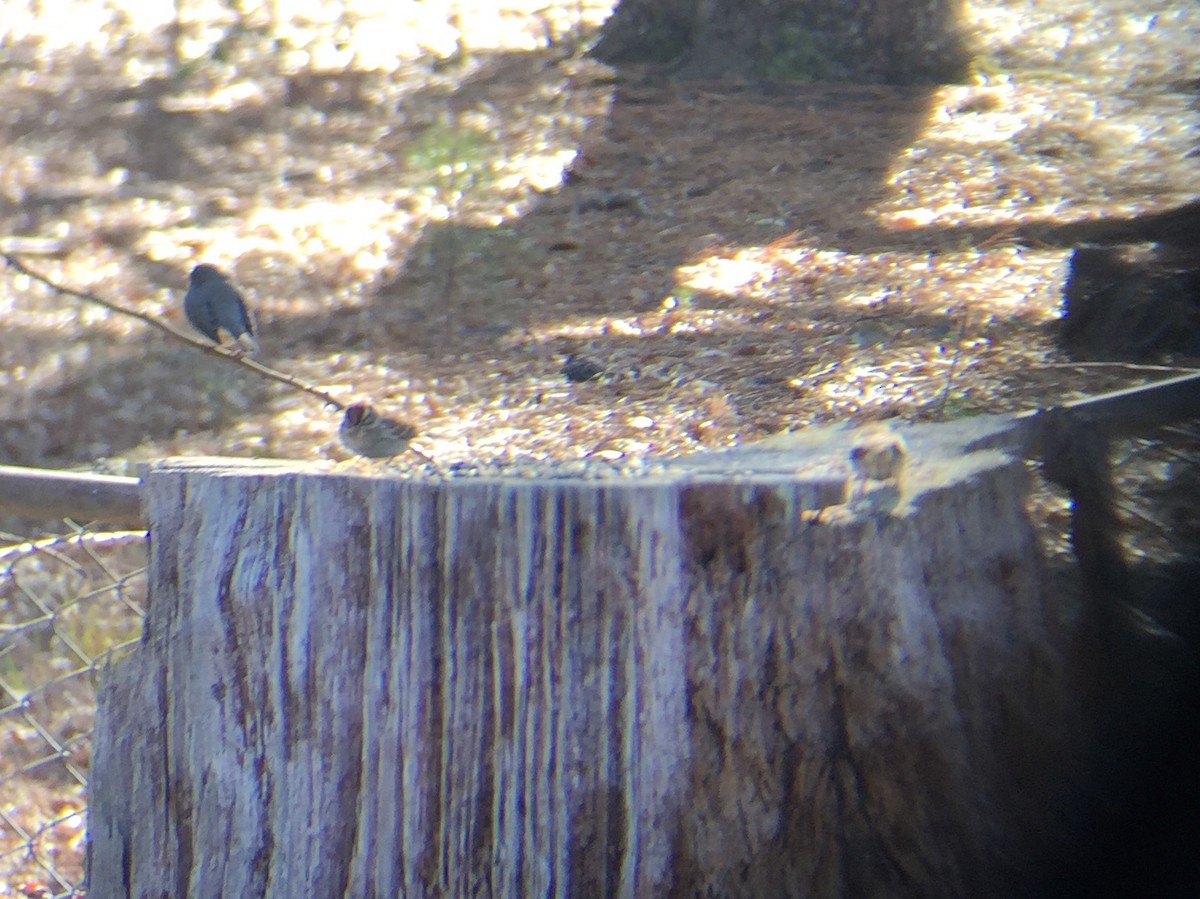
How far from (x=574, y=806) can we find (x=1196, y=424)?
1.33m

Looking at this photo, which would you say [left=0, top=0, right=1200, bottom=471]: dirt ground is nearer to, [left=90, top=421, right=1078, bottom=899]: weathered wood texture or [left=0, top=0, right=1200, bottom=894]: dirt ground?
[left=0, top=0, right=1200, bottom=894]: dirt ground

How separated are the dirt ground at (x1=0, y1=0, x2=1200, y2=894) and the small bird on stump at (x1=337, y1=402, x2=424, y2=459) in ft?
3.75

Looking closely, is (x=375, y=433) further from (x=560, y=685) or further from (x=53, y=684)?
(x=53, y=684)

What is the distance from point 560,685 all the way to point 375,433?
930mm

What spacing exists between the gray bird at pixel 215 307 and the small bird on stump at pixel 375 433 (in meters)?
1.30

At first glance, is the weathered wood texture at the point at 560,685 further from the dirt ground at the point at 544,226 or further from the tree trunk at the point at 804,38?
the tree trunk at the point at 804,38

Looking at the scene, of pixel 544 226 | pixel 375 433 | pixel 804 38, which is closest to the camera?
pixel 375 433

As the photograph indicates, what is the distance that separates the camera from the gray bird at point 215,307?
329 cm

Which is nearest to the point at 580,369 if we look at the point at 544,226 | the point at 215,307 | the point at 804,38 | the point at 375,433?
the point at 215,307

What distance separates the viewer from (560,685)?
52.8 inches

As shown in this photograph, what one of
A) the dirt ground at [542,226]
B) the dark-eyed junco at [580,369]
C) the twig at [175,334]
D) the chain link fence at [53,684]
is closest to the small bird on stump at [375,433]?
the twig at [175,334]

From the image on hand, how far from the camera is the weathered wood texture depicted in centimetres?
133

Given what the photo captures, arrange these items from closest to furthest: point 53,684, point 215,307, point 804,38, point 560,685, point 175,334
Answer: point 560,685 → point 175,334 → point 53,684 → point 215,307 → point 804,38

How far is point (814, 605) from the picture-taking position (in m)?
1.36
